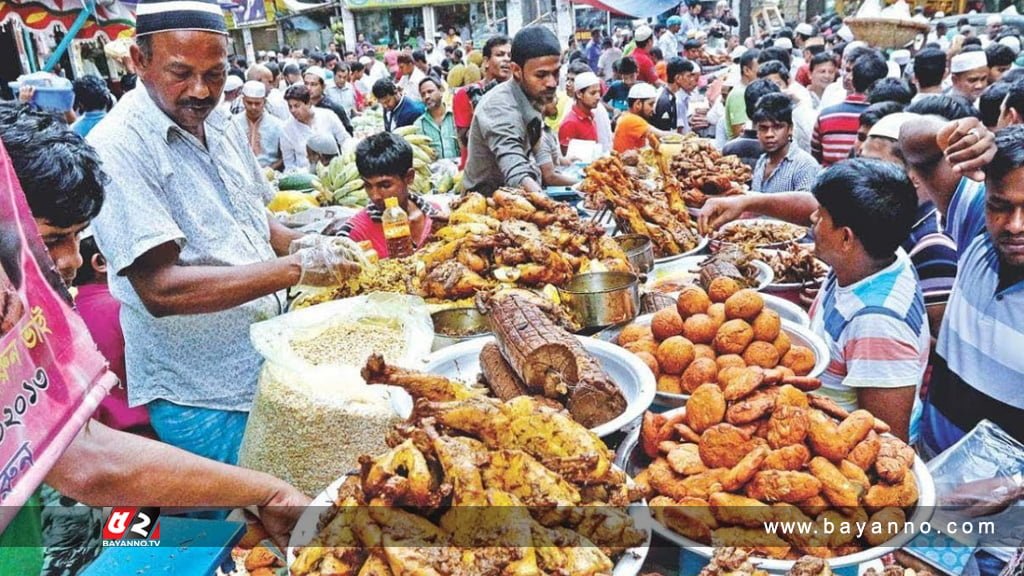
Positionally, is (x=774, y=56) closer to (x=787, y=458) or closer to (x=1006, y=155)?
(x=1006, y=155)

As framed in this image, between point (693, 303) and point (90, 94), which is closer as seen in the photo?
point (693, 303)

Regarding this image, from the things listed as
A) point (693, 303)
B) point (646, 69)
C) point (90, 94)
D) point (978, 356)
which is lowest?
point (978, 356)

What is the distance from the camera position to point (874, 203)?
2.10 meters

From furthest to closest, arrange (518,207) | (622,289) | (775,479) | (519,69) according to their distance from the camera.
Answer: (519,69), (518,207), (622,289), (775,479)

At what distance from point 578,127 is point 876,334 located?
5.59 meters

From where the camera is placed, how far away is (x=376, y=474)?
1258 mm

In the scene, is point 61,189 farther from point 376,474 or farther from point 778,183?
point 778,183

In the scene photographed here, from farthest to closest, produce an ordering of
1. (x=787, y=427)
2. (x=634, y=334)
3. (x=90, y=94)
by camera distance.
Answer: (x=90, y=94), (x=634, y=334), (x=787, y=427)

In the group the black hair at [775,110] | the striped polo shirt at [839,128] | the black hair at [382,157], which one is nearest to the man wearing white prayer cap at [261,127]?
the black hair at [382,157]

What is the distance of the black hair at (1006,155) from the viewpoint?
6.32 ft

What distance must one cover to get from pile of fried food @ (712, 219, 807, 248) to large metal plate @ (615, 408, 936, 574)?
1.97 metres

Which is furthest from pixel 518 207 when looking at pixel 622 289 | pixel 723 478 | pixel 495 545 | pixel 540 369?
pixel 495 545

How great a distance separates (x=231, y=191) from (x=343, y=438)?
107cm

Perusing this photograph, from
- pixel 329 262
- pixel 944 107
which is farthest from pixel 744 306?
pixel 944 107
